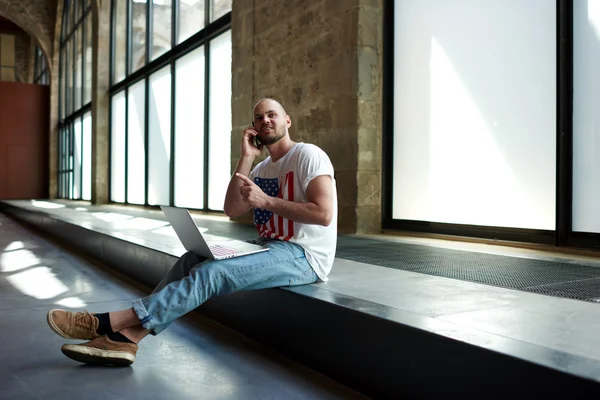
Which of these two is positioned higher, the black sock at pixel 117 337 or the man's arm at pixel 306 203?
the man's arm at pixel 306 203

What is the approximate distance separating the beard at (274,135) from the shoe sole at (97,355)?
1247 mm

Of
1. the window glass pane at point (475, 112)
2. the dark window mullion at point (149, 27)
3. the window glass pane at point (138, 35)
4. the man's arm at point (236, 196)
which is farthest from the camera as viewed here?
the window glass pane at point (138, 35)

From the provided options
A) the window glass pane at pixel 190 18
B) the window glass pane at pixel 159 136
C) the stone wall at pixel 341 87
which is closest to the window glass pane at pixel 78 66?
the window glass pane at pixel 159 136

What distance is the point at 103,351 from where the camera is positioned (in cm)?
269

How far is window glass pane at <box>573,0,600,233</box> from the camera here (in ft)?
15.1

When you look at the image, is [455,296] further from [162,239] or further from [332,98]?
[332,98]

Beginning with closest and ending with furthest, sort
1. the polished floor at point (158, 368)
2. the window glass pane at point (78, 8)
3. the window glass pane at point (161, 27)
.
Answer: the polished floor at point (158, 368), the window glass pane at point (161, 27), the window glass pane at point (78, 8)

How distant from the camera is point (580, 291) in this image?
118 inches

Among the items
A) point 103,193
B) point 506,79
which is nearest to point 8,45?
point 103,193

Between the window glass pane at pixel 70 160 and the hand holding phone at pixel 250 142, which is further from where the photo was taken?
the window glass pane at pixel 70 160

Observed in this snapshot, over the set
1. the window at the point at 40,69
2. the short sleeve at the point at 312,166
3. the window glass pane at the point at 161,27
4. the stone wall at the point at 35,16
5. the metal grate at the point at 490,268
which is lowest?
the metal grate at the point at 490,268

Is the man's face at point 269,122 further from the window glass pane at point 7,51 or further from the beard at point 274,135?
the window glass pane at point 7,51

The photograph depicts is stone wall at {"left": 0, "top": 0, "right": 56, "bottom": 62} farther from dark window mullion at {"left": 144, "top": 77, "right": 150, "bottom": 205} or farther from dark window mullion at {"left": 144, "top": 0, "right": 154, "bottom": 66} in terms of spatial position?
dark window mullion at {"left": 144, "top": 77, "right": 150, "bottom": 205}

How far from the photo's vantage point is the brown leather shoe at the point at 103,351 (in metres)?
2.69
